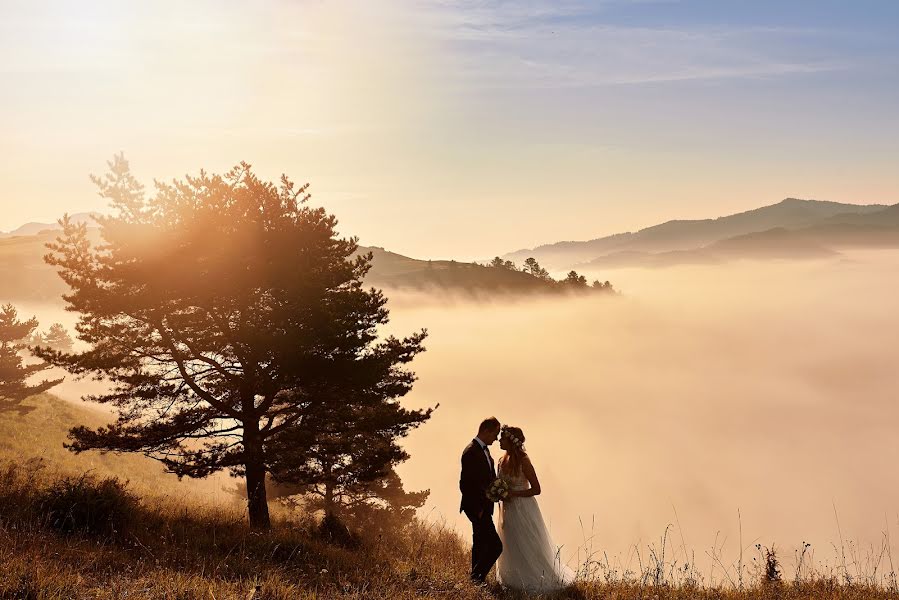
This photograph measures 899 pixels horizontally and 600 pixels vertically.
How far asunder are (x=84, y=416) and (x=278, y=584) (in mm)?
37964

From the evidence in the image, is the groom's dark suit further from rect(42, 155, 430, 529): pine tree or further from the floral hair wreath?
rect(42, 155, 430, 529): pine tree

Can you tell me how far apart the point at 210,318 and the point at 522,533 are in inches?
334

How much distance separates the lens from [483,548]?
27.9ft

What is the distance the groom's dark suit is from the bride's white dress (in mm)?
202

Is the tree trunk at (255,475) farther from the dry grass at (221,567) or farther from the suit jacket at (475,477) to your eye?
the suit jacket at (475,477)

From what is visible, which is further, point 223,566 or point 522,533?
point 522,533

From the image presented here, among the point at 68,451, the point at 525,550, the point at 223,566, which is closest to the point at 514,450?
the point at 525,550

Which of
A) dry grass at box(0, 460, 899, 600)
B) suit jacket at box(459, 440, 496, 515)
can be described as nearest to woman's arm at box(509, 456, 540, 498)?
suit jacket at box(459, 440, 496, 515)

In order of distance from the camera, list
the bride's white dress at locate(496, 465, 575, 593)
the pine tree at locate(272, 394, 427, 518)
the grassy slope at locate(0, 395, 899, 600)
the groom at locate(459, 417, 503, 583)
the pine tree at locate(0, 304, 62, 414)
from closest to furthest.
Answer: the grassy slope at locate(0, 395, 899, 600) → the groom at locate(459, 417, 503, 583) → the bride's white dress at locate(496, 465, 575, 593) → the pine tree at locate(272, 394, 427, 518) → the pine tree at locate(0, 304, 62, 414)

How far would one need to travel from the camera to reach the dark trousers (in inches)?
333

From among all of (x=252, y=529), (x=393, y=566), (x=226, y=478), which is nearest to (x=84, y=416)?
(x=226, y=478)

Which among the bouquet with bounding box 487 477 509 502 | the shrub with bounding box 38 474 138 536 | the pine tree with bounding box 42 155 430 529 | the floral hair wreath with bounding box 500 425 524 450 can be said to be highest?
the pine tree with bounding box 42 155 430 529

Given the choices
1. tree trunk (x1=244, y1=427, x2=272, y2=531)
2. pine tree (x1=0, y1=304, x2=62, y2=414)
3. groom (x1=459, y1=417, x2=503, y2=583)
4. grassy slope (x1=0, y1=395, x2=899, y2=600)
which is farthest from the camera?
pine tree (x1=0, y1=304, x2=62, y2=414)

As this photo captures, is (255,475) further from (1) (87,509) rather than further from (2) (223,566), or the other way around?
(2) (223,566)
